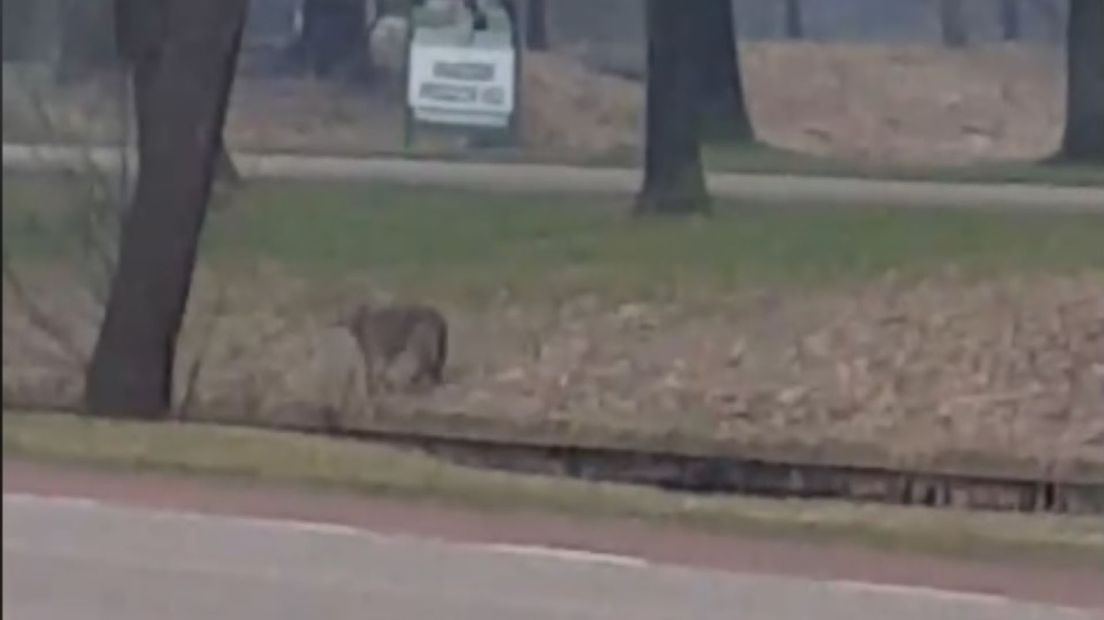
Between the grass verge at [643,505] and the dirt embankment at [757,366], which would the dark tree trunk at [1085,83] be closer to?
the dirt embankment at [757,366]

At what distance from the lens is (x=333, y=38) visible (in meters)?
9.82

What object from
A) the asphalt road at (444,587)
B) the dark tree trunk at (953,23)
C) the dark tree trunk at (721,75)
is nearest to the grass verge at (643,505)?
the asphalt road at (444,587)

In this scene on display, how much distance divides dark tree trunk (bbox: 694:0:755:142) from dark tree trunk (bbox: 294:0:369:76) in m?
1.34

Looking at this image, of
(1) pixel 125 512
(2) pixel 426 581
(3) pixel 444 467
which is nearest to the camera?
(1) pixel 125 512

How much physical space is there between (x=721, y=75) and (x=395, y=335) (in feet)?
5.43

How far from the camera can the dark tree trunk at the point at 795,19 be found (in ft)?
33.1

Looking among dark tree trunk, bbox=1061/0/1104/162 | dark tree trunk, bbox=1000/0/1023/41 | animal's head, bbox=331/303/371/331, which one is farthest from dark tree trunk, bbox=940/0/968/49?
animal's head, bbox=331/303/371/331

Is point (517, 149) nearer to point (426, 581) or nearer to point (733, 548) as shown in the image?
point (733, 548)

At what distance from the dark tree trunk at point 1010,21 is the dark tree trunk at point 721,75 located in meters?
1.02

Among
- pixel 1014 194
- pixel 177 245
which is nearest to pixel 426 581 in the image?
pixel 177 245

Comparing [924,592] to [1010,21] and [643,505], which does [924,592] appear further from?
[1010,21]

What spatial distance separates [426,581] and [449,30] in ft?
9.84

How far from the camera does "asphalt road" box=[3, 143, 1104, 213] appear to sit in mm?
9969

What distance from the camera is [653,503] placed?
9.62 metres
